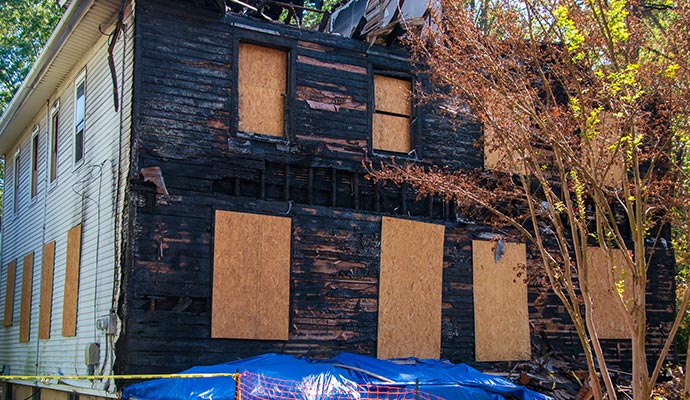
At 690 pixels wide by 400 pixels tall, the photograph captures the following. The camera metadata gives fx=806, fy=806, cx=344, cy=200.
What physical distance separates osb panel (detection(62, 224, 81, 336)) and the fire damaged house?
56mm

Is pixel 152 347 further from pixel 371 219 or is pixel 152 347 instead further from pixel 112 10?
pixel 112 10

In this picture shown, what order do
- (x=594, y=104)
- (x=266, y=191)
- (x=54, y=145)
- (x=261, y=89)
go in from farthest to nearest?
1. (x=54, y=145)
2. (x=261, y=89)
3. (x=266, y=191)
4. (x=594, y=104)

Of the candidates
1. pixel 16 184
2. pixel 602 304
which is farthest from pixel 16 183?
pixel 602 304

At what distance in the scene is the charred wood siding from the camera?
13.0m

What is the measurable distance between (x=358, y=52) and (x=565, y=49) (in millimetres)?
6147

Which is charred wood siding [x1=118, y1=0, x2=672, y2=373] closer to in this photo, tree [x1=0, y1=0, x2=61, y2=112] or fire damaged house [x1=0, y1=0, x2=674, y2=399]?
fire damaged house [x1=0, y1=0, x2=674, y2=399]

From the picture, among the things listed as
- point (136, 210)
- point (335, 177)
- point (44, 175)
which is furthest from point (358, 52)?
point (44, 175)

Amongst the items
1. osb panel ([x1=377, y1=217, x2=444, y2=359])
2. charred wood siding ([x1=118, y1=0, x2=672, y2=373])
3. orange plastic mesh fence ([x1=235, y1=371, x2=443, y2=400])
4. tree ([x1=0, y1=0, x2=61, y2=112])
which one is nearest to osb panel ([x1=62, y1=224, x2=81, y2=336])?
charred wood siding ([x1=118, y1=0, x2=672, y2=373])

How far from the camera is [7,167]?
24297 mm

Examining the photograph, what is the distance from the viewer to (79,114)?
16.7m

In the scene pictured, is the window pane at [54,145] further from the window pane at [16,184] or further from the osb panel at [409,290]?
the osb panel at [409,290]

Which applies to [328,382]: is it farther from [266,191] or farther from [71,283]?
[71,283]

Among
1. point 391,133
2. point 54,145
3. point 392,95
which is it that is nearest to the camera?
point 391,133

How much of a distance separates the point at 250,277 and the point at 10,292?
10621mm
